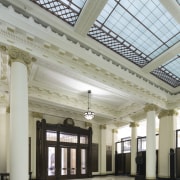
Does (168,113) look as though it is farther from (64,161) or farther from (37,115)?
(37,115)

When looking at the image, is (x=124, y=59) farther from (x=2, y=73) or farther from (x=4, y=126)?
(x=4, y=126)

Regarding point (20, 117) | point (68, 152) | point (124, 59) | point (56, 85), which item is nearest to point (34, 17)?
point (20, 117)

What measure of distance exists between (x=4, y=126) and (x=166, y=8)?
34.4 ft

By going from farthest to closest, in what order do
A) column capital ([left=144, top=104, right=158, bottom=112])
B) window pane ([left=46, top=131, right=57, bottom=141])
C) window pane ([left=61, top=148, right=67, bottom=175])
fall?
window pane ([left=61, top=148, right=67, bottom=175])
window pane ([left=46, top=131, right=57, bottom=141])
column capital ([left=144, top=104, right=158, bottom=112])

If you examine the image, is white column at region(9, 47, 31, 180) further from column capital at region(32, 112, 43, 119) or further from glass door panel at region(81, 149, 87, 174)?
glass door panel at region(81, 149, 87, 174)

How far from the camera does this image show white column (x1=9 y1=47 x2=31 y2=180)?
17.7ft

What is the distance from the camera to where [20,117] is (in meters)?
5.69

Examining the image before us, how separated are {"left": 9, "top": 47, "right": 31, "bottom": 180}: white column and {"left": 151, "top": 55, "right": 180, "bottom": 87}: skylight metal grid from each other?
636cm

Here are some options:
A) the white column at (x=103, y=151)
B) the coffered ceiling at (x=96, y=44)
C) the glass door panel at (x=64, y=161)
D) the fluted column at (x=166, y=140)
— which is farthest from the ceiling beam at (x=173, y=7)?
the white column at (x=103, y=151)

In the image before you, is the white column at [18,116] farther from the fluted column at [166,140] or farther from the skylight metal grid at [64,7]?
the fluted column at [166,140]

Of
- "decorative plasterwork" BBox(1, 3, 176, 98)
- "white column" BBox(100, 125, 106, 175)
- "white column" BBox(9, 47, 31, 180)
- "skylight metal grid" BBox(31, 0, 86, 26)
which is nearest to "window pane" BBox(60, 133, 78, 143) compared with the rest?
"white column" BBox(100, 125, 106, 175)

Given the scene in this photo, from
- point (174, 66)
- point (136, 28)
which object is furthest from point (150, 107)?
point (136, 28)

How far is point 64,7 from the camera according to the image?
641 centimetres

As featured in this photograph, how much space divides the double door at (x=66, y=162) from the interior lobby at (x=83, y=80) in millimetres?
63
